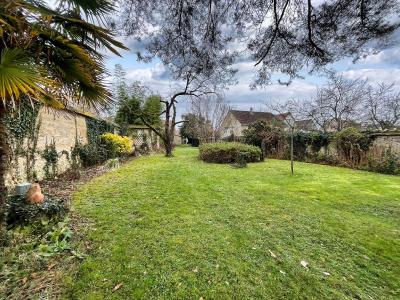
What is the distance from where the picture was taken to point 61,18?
2508 mm

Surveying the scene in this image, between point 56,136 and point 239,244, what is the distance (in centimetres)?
683

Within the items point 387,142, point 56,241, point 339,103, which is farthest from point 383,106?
point 56,241

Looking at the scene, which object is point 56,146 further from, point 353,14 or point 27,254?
point 353,14

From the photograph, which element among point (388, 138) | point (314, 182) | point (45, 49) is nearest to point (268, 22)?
point (45, 49)

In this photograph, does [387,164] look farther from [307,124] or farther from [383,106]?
[383,106]

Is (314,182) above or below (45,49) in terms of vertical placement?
below

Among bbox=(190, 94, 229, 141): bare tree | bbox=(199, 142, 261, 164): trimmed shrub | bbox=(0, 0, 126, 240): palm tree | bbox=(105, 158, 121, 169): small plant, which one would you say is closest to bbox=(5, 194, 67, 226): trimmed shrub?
bbox=(0, 0, 126, 240): palm tree

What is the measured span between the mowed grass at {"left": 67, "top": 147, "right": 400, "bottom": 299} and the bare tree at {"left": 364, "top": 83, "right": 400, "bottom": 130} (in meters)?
15.1

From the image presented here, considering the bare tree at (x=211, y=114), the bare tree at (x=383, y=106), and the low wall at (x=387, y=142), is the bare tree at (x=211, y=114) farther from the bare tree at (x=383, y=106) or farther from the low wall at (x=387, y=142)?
the low wall at (x=387, y=142)

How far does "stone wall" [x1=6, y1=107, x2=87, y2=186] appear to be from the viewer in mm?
5610

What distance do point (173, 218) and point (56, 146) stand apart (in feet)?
17.5

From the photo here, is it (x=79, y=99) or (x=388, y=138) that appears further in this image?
(x=388, y=138)

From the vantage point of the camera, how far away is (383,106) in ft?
58.9

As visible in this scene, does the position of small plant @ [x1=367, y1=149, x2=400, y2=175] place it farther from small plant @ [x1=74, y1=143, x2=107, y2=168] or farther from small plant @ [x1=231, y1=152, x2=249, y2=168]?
small plant @ [x1=74, y1=143, x2=107, y2=168]
